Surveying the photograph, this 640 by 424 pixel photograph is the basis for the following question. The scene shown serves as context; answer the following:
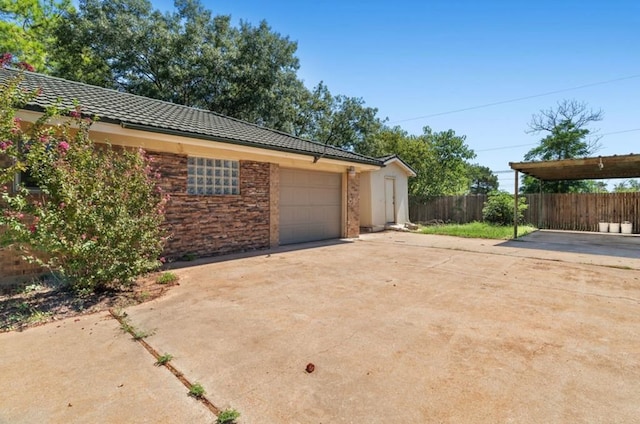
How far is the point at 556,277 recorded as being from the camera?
239 inches

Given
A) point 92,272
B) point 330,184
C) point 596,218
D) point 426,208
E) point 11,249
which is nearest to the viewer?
point 92,272

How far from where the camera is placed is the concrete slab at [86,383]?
212cm

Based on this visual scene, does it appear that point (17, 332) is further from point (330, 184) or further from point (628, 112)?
point (628, 112)

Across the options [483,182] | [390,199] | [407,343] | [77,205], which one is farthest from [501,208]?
[483,182]

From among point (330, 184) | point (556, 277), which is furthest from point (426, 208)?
point (556, 277)

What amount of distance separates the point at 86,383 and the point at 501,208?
17.2 meters

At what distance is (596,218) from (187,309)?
710 inches

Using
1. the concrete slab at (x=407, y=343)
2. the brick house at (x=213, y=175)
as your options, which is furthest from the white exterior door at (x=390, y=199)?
the concrete slab at (x=407, y=343)

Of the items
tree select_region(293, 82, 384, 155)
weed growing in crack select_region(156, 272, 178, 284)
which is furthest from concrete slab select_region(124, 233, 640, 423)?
tree select_region(293, 82, 384, 155)

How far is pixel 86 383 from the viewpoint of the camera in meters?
2.50

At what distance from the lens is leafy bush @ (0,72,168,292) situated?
4.16 meters

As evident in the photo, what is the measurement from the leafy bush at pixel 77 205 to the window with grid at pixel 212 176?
240 centimetres

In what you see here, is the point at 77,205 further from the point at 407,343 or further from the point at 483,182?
the point at 483,182

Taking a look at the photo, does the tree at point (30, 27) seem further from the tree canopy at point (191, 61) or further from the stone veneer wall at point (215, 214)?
the stone veneer wall at point (215, 214)
